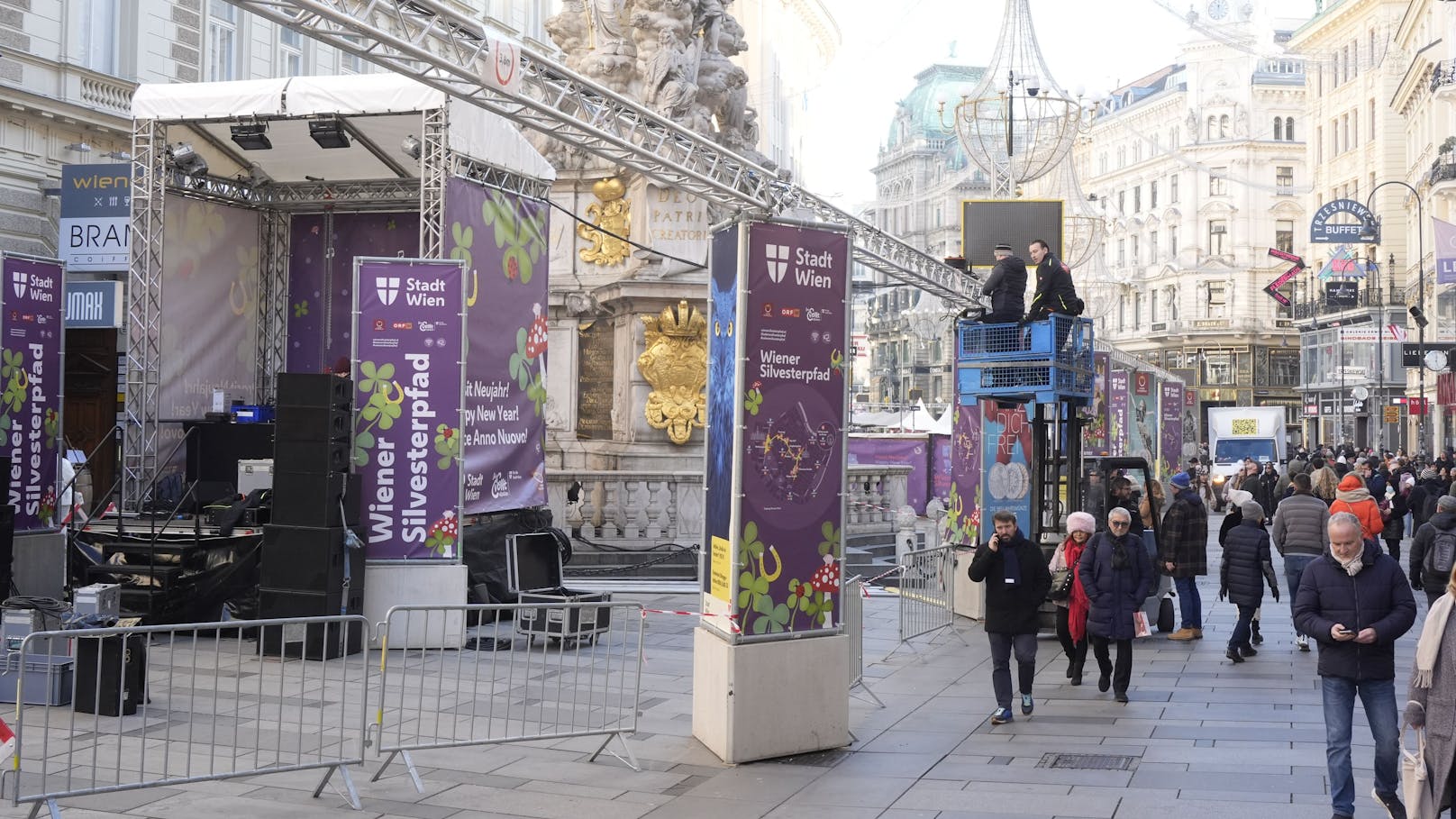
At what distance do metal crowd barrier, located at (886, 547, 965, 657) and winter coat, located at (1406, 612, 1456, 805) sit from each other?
7386 mm

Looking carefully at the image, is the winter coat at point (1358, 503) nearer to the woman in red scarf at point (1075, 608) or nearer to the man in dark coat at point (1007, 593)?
the woman in red scarf at point (1075, 608)

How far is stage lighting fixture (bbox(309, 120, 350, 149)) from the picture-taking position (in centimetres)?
1638

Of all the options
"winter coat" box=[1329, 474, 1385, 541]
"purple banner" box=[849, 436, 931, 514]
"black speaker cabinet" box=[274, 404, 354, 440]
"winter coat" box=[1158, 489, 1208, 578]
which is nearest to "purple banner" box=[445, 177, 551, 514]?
"black speaker cabinet" box=[274, 404, 354, 440]

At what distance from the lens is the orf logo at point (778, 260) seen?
9.27 metres

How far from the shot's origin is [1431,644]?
6.69 m

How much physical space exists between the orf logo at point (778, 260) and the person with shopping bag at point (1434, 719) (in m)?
4.20

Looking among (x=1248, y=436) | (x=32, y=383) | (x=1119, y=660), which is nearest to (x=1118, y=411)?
(x=1248, y=436)

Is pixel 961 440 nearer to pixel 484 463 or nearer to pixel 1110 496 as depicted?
pixel 1110 496

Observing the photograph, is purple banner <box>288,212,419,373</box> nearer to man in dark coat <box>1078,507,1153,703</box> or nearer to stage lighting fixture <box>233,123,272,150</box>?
stage lighting fixture <box>233,123,272,150</box>

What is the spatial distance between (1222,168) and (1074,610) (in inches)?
2997

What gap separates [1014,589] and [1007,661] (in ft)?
1.65

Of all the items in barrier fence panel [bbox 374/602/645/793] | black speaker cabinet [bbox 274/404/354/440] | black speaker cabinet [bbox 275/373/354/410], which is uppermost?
black speaker cabinet [bbox 275/373/354/410]

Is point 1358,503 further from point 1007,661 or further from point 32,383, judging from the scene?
point 32,383

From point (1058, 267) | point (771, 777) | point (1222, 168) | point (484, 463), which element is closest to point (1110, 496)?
point (1058, 267)
